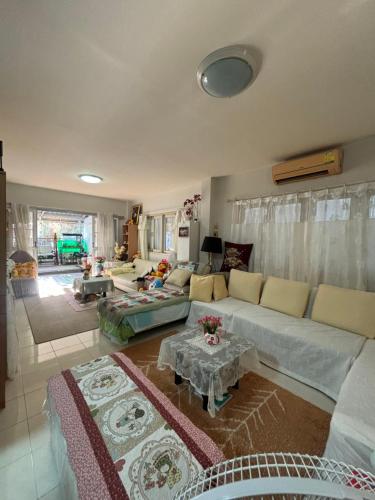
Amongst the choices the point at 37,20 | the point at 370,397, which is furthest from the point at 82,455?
the point at 37,20

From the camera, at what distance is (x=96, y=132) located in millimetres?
2145

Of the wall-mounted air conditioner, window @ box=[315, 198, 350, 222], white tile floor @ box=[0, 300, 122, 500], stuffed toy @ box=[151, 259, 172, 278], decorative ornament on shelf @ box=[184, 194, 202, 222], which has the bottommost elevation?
white tile floor @ box=[0, 300, 122, 500]

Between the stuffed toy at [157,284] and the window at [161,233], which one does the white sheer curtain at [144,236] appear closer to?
the window at [161,233]

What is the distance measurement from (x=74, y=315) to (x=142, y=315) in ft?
4.88

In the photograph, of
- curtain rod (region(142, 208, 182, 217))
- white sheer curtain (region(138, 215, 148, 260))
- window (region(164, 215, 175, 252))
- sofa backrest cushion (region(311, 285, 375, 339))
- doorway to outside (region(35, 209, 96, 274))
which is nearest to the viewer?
sofa backrest cushion (region(311, 285, 375, 339))

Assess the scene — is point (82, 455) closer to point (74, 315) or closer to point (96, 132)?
point (96, 132)

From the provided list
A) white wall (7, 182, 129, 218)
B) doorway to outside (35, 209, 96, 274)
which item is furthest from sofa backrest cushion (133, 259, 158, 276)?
doorway to outside (35, 209, 96, 274)

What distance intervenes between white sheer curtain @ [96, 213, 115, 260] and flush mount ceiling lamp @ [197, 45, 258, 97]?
5211mm

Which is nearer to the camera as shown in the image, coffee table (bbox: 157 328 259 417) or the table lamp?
coffee table (bbox: 157 328 259 417)

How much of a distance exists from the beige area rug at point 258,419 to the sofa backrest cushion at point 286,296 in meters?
0.84

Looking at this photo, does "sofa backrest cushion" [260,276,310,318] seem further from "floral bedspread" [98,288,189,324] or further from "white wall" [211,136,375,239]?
"white wall" [211,136,375,239]

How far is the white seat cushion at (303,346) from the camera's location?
66.9 inches

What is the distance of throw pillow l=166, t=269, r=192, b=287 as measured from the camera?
332cm

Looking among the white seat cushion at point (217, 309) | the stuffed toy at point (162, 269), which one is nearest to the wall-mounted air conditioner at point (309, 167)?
the white seat cushion at point (217, 309)
